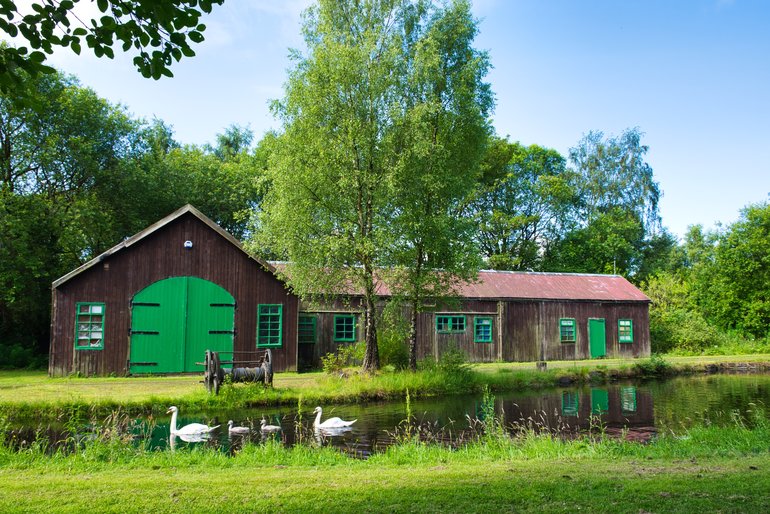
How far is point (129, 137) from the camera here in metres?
29.6

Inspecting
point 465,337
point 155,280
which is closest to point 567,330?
point 465,337

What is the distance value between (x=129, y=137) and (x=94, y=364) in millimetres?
14523

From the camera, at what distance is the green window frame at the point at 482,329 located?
26391mm

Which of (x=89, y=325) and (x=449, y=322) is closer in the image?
(x=89, y=325)

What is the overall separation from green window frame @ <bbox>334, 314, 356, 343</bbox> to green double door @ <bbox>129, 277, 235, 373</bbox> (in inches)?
180

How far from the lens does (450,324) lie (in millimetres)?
25906

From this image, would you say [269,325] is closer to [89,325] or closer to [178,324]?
[178,324]

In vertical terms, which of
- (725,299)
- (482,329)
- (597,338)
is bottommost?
(597,338)

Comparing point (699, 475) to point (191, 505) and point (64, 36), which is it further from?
point (64, 36)

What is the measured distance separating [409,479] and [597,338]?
80.3 ft

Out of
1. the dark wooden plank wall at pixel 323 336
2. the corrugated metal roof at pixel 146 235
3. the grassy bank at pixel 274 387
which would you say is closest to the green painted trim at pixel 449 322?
the dark wooden plank wall at pixel 323 336

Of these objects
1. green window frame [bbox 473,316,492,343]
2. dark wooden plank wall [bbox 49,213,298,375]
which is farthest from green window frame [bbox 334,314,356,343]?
green window frame [bbox 473,316,492,343]

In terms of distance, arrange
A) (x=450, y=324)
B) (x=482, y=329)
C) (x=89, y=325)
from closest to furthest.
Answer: (x=89, y=325), (x=450, y=324), (x=482, y=329)

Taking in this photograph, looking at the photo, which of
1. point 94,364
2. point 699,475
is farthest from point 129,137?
point 699,475
